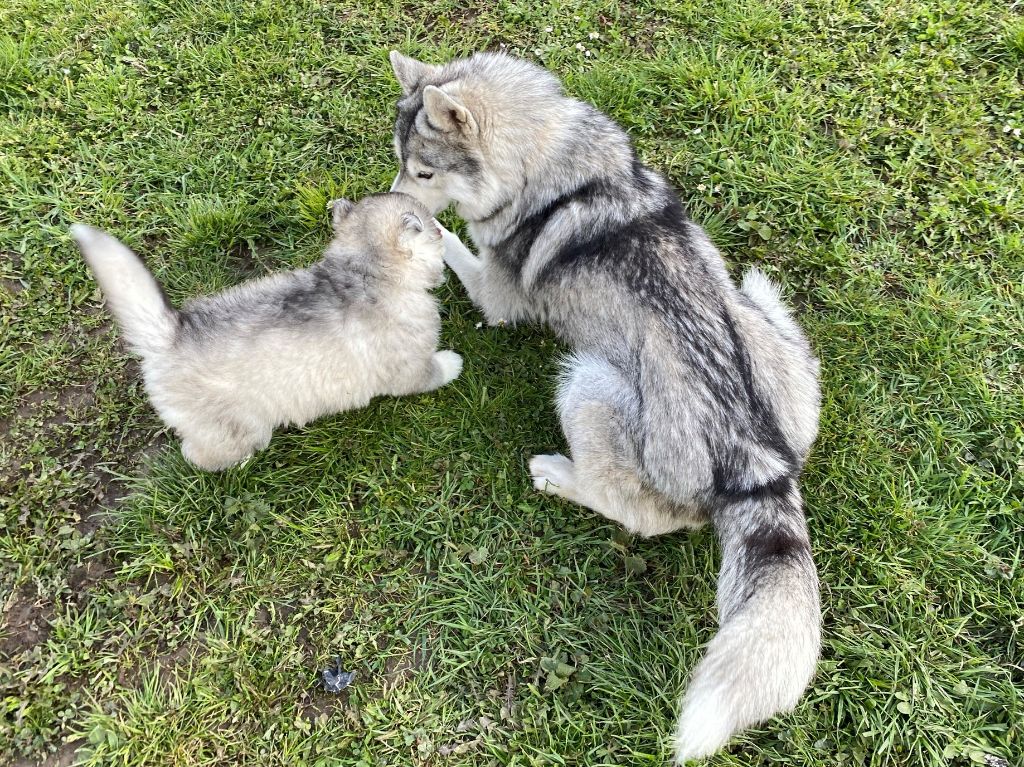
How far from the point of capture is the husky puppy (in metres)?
2.95

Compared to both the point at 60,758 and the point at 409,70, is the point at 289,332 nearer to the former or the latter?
the point at 409,70

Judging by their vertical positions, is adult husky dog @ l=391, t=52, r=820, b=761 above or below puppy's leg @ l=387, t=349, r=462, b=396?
above

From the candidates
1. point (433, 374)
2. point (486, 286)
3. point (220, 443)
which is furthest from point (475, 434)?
point (220, 443)

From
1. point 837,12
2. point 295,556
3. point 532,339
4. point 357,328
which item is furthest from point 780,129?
point 295,556

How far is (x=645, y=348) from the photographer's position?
3.00m

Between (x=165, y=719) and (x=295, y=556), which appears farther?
(x=295, y=556)

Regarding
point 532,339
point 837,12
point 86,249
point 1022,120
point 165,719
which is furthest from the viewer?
point 837,12

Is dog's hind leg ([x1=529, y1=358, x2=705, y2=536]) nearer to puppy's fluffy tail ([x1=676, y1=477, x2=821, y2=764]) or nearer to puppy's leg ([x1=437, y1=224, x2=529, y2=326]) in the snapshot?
puppy's fluffy tail ([x1=676, y1=477, x2=821, y2=764])

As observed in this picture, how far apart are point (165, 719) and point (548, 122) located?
3.63m

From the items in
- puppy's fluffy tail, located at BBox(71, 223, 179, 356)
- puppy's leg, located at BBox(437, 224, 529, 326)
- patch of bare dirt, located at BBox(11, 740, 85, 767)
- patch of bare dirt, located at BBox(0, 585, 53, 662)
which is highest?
puppy's fluffy tail, located at BBox(71, 223, 179, 356)

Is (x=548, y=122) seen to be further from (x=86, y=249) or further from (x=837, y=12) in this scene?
(x=837, y=12)

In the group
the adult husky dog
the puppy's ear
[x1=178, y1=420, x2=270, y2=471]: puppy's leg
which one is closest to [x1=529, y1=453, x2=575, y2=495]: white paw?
the adult husky dog

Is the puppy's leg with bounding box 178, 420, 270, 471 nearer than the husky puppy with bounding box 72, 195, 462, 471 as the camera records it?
No

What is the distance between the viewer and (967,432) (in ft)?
12.2
